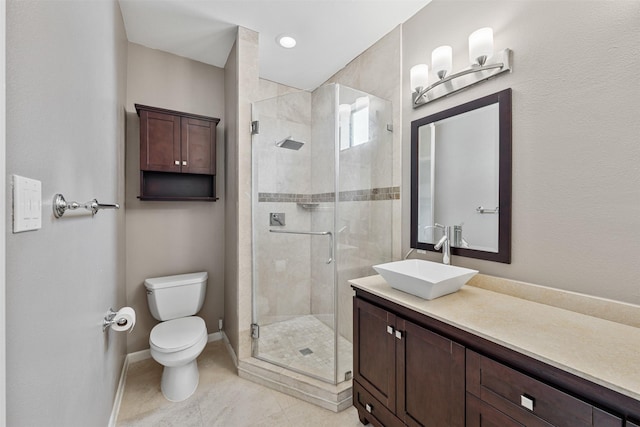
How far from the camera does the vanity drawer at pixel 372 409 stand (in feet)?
4.58

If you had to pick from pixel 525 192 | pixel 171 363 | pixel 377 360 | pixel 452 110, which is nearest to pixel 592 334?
pixel 525 192

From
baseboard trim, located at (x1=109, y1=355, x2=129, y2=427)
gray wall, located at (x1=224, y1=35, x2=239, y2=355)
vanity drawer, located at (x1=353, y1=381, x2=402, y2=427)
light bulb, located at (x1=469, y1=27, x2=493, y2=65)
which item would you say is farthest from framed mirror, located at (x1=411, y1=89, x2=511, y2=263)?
baseboard trim, located at (x1=109, y1=355, x2=129, y2=427)

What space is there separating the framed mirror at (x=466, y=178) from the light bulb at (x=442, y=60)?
23cm

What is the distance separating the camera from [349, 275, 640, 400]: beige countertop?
0.77 m

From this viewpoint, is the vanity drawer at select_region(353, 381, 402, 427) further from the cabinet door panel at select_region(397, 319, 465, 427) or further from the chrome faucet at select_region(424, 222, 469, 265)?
the chrome faucet at select_region(424, 222, 469, 265)

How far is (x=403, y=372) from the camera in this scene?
4.35 ft

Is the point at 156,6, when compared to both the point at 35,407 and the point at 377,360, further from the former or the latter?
the point at 377,360

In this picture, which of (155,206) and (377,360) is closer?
(377,360)

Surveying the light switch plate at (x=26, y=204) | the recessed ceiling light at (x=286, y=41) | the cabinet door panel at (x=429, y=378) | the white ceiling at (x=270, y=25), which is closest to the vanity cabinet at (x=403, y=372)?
the cabinet door panel at (x=429, y=378)

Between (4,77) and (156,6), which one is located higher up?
(156,6)

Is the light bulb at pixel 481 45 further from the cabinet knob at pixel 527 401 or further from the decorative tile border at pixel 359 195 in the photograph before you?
the cabinet knob at pixel 527 401

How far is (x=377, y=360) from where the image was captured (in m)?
1.48

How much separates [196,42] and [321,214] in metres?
1.80

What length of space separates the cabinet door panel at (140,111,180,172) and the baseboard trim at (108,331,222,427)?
158 centimetres
